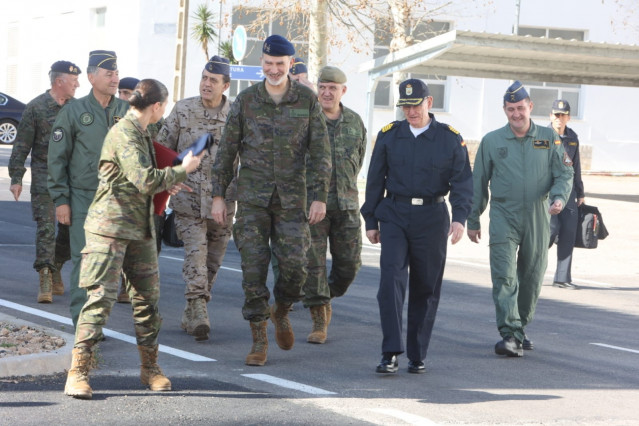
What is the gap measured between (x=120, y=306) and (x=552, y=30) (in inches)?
1369

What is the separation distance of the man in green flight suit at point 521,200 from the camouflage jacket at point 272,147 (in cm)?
177

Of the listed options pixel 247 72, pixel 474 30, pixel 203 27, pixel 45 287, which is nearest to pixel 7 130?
pixel 203 27

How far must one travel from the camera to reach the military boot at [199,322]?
877 centimetres

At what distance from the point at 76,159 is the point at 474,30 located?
3259 cm

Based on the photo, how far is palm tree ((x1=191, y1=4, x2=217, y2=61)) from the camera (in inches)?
1476

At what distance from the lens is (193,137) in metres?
9.12

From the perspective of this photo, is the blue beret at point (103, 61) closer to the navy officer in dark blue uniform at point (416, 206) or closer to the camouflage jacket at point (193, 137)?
the camouflage jacket at point (193, 137)

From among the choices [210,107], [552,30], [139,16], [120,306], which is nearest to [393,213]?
[210,107]

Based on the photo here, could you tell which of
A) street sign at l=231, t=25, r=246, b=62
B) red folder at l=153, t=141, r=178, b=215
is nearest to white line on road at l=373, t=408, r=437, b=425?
red folder at l=153, t=141, r=178, b=215

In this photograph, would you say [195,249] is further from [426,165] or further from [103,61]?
[426,165]

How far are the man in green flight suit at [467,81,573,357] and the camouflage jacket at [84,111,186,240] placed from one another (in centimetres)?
317

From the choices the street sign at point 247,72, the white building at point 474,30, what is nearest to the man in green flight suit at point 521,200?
the street sign at point 247,72

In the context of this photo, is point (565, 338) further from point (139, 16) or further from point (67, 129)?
point (139, 16)

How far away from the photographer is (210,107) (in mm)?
9188
